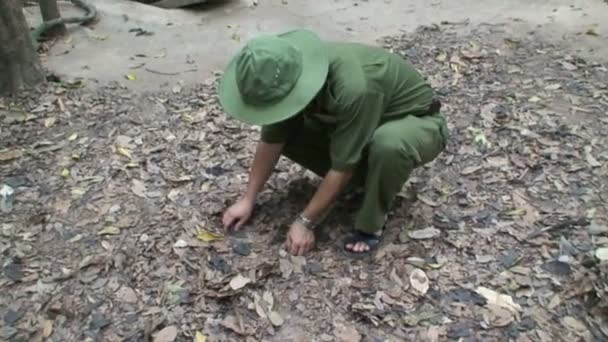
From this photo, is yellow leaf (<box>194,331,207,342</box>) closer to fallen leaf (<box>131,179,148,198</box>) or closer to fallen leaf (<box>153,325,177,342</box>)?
fallen leaf (<box>153,325,177,342</box>)

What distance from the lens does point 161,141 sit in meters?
3.29

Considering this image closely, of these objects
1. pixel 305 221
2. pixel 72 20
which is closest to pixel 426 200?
pixel 305 221

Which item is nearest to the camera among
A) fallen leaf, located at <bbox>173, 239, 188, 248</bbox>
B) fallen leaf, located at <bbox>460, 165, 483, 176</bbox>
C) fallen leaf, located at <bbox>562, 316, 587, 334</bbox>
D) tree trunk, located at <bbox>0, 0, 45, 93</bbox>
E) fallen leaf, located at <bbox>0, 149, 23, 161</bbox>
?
fallen leaf, located at <bbox>562, 316, 587, 334</bbox>

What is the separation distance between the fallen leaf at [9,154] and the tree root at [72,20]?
1.22m

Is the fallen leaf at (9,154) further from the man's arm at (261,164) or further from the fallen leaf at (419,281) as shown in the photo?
the fallen leaf at (419,281)

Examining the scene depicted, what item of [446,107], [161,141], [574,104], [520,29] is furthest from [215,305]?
[520,29]

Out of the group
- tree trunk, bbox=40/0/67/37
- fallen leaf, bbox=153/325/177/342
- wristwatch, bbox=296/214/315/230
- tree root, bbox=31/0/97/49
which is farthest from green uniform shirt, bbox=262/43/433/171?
tree trunk, bbox=40/0/67/37

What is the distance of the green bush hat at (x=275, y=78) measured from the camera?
2.05 metres

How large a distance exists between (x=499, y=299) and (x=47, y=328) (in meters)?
1.57

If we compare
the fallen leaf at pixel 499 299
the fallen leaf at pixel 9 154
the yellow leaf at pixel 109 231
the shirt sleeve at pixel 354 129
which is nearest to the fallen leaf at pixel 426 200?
the fallen leaf at pixel 499 299

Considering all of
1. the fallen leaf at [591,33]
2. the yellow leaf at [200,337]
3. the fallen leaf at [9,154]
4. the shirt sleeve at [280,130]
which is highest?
the shirt sleeve at [280,130]

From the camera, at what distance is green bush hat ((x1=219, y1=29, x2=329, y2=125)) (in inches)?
80.6

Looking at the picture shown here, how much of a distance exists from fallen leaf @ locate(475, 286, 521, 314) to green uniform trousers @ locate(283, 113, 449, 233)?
0.44m

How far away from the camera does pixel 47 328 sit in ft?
7.38
